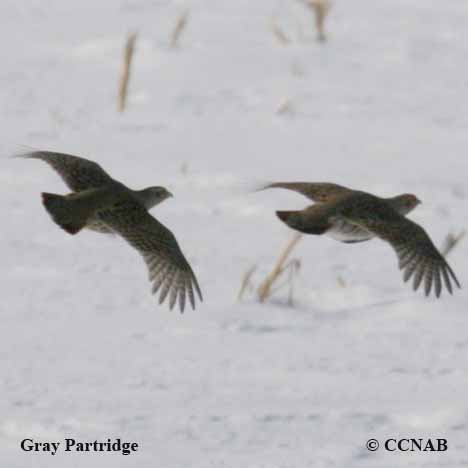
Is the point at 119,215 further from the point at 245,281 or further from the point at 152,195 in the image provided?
the point at 245,281

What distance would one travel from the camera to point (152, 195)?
5488 millimetres

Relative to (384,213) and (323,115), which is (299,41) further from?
(384,213)

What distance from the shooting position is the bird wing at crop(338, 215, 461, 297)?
548 centimetres

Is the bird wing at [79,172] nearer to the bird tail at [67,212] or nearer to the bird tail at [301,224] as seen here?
the bird tail at [67,212]

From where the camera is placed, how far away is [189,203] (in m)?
8.34

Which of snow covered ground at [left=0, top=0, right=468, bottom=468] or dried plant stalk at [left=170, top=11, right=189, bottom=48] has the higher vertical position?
dried plant stalk at [left=170, top=11, right=189, bottom=48]

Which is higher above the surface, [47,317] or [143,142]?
[143,142]

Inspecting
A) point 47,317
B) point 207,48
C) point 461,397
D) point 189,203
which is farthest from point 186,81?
point 461,397

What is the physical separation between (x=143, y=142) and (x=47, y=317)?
7.16ft

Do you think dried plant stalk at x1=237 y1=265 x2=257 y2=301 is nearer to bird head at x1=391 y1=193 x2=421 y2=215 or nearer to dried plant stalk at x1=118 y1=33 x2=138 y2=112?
bird head at x1=391 y1=193 x2=421 y2=215

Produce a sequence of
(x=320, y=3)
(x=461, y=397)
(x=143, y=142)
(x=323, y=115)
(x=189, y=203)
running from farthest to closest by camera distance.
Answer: (x=320, y=3)
(x=323, y=115)
(x=143, y=142)
(x=189, y=203)
(x=461, y=397)

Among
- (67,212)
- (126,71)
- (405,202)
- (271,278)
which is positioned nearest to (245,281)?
(271,278)

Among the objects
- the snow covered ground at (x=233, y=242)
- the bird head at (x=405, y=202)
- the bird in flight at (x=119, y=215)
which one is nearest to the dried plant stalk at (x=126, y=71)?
the snow covered ground at (x=233, y=242)

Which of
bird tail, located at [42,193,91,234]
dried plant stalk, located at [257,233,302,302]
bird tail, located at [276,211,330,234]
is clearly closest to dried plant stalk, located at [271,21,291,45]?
dried plant stalk, located at [257,233,302,302]
